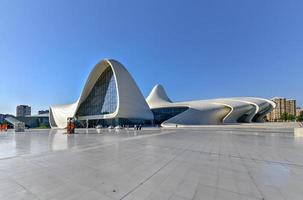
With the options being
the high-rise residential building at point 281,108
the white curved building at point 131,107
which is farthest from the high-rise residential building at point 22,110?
the high-rise residential building at point 281,108

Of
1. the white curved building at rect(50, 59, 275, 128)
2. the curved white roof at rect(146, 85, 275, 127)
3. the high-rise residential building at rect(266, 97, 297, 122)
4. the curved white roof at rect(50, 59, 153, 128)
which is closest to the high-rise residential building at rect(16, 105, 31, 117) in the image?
the white curved building at rect(50, 59, 275, 128)

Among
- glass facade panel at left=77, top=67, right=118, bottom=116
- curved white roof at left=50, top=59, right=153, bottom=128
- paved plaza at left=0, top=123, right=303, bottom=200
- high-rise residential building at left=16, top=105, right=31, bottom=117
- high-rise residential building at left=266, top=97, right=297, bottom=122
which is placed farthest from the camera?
high-rise residential building at left=16, top=105, right=31, bottom=117

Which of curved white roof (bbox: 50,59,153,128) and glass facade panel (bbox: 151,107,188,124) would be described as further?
glass facade panel (bbox: 151,107,188,124)

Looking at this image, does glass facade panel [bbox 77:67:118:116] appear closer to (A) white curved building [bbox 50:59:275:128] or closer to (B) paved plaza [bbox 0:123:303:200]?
(A) white curved building [bbox 50:59:275:128]

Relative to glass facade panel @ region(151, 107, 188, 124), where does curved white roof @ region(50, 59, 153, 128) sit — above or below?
above

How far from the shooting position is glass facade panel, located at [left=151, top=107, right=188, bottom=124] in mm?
56725

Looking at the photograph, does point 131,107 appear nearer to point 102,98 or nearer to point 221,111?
point 102,98

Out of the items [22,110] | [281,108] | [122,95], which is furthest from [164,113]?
[22,110]

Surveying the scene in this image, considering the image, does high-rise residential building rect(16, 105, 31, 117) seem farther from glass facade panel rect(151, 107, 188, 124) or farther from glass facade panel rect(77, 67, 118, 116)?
glass facade panel rect(151, 107, 188, 124)

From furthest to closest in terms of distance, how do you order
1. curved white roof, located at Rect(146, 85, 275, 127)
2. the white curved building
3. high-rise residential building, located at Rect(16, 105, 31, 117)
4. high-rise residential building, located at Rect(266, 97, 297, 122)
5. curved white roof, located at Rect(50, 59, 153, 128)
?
high-rise residential building, located at Rect(16, 105, 31, 117)
high-rise residential building, located at Rect(266, 97, 297, 122)
curved white roof, located at Rect(146, 85, 275, 127)
the white curved building
curved white roof, located at Rect(50, 59, 153, 128)

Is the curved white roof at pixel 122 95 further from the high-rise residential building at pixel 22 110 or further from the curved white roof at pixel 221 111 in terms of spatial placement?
the high-rise residential building at pixel 22 110

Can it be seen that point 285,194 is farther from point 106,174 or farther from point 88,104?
point 88,104

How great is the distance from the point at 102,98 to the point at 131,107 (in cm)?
980

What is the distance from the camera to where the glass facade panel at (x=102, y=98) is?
171 ft
